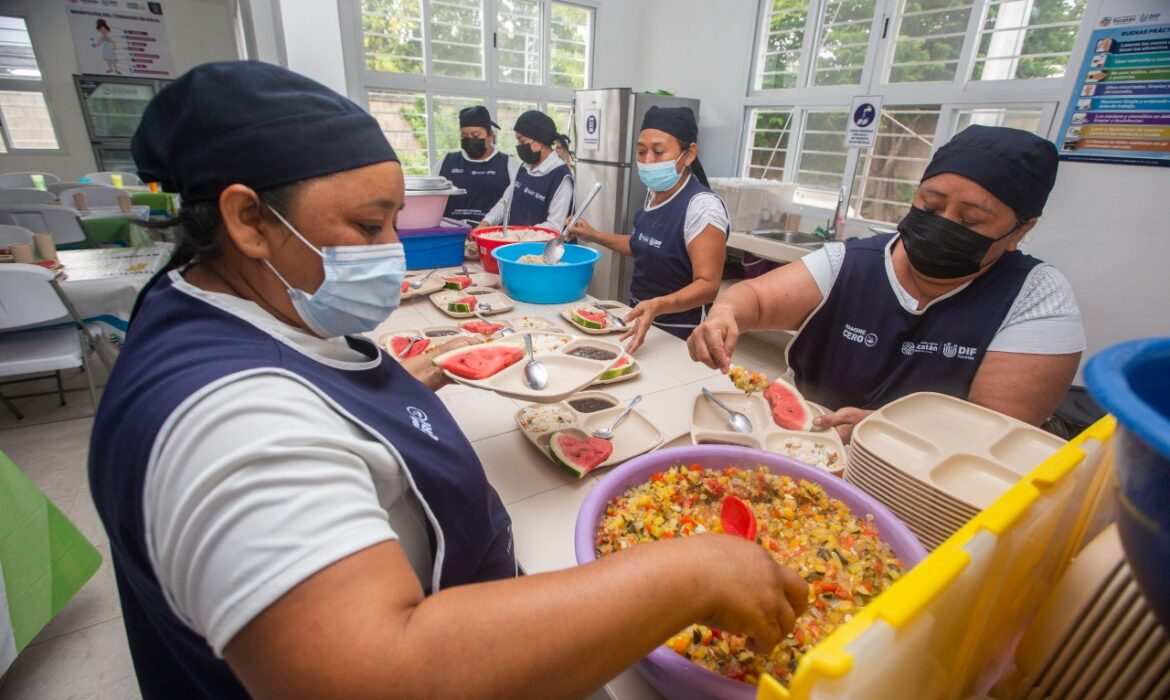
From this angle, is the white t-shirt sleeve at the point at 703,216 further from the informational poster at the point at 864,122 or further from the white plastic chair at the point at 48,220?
the white plastic chair at the point at 48,220

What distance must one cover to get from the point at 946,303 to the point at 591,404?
3.55ft

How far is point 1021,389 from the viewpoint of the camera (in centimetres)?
138

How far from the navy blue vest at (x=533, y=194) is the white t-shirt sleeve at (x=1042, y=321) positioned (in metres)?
2.94

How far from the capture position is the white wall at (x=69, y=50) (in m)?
6.79

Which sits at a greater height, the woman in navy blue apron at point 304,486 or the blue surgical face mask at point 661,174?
the blue surgical face mask at point 661,174

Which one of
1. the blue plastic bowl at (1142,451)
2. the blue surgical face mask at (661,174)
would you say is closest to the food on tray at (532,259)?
the blue surgical face mask at (661,174)

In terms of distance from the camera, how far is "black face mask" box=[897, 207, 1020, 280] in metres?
1.37

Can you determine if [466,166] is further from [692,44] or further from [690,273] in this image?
[692,44]

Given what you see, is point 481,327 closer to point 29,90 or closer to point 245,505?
point 245,505

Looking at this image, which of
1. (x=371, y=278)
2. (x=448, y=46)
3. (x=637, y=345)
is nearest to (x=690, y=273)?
(x=637, y=345)

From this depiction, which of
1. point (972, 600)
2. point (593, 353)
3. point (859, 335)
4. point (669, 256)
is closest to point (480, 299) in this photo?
point (593, 353)

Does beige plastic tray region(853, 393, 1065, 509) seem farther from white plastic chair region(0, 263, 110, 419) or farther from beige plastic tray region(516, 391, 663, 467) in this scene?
white plastic chair region(0, 263, 110, 419)

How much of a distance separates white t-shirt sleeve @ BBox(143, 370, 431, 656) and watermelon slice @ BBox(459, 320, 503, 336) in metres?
1.37

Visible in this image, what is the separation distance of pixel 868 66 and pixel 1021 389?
11.6 ft
